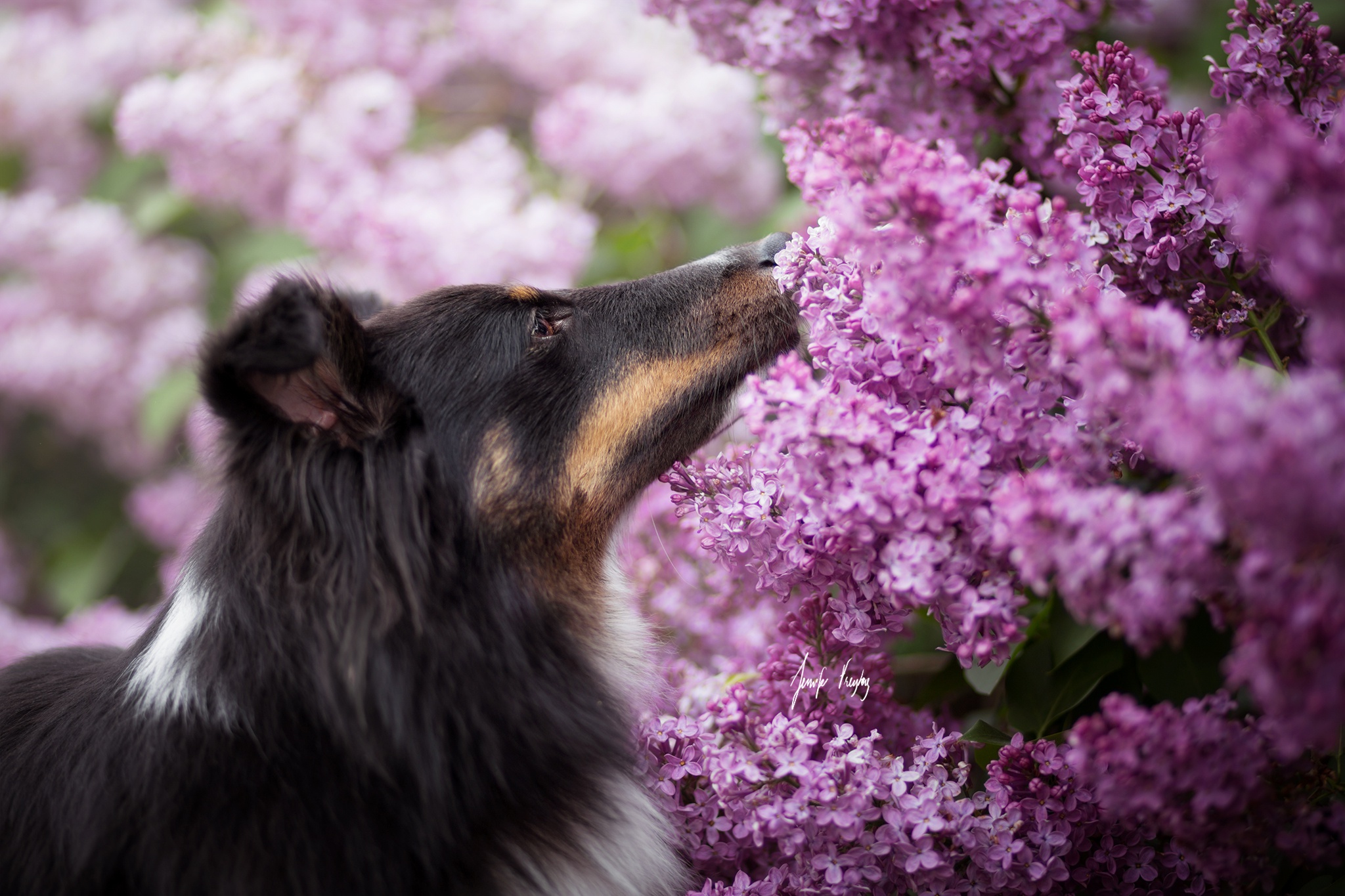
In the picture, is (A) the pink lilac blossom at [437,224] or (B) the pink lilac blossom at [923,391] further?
(A) the pink lilac blossom at [437,224]

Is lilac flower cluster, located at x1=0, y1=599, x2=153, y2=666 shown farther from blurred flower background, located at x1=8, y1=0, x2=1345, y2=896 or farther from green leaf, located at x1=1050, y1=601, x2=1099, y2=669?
green leaf, located at x1=1050, y1=601, x2=1099, y2=669

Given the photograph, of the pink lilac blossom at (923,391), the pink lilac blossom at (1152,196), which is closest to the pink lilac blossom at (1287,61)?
the pink lilac blossom at (1152,196)

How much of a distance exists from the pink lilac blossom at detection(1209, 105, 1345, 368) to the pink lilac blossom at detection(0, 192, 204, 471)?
3372 millimetres

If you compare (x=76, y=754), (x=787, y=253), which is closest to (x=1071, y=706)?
(x=787, y=253)

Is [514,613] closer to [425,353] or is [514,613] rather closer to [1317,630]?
[425,353]

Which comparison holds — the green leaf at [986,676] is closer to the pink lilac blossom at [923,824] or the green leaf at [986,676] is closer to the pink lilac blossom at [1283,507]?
the pink lilac blossom at [923,824]

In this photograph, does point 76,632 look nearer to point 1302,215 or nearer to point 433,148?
point 433,148

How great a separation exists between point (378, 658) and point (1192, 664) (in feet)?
4.11

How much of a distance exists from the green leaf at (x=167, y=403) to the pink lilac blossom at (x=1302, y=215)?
3.22 metres

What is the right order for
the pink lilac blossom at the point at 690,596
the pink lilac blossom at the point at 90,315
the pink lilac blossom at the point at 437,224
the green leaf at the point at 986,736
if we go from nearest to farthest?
the green leaf at the point at 986,736 → the pink lilac blossom at the point at 690,596 → the pink lilac blossom at the point at 437,224 → the pink lilac blossom at the point at 90,315

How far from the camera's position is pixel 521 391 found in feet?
5.65

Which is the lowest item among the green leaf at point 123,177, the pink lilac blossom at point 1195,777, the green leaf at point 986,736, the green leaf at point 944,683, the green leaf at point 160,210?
the green leaf at point 123,177

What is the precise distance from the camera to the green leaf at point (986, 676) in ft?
5.31

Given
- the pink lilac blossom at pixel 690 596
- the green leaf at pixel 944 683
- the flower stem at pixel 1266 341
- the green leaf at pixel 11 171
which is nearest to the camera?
the flower stem at pixel 1266 341
